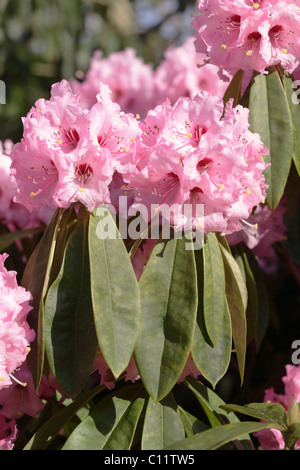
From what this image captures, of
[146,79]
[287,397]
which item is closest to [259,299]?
[287,397]

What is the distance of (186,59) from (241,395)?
158 cm

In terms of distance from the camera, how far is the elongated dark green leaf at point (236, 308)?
1161 millimetres

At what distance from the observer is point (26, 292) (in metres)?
1.11

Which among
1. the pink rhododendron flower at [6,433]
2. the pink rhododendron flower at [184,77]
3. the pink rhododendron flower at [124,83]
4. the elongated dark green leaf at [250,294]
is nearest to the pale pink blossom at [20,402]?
the pink rhododendron flower at [6,433]

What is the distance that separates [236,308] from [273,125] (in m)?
0.34

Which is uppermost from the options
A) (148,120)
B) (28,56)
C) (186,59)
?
(28,56)

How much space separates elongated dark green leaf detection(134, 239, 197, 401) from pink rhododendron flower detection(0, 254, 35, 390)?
0.18 meters

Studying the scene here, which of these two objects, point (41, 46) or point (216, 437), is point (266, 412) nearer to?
point (216, 437)

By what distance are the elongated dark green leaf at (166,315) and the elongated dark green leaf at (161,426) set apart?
0.19 feet

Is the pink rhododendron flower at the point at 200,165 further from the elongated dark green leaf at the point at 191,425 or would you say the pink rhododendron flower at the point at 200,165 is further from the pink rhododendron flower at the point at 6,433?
the pink rhododendron flower at the point at 6,433

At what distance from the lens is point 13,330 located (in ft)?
3.50

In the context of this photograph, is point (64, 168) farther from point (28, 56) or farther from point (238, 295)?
point (28, 56)

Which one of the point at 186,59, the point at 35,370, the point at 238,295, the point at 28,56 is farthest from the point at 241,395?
the point at 28,56
